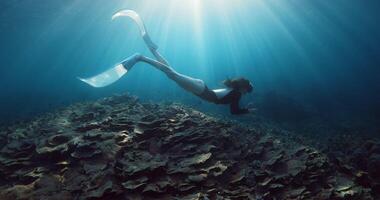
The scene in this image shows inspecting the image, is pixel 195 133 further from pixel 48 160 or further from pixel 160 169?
pixel 48 160

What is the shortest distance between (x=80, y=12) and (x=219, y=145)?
36512 mm

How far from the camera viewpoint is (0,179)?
5852mm

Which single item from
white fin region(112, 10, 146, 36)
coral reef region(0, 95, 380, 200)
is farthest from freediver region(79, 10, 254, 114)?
white fin region(112, 10, 146, 36)

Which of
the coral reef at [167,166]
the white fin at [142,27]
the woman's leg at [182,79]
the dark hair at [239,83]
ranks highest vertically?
the white fin at [142,27]

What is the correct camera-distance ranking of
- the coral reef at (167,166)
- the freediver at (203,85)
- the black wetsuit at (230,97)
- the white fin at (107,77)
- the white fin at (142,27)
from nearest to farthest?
the coral reef at (167,166) → the white fin at (107,77) → the freediver at (203,85) → the black wetsuit at (230,97) → the white fin at (142,27)

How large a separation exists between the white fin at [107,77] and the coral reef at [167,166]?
1.14m

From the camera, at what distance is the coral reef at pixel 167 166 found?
5.06 meters

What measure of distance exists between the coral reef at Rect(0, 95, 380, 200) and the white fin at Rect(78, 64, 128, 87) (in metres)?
1.14

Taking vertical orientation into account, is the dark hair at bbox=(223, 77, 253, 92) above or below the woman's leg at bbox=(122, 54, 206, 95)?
below

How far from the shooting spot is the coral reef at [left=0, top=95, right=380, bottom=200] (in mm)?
5062

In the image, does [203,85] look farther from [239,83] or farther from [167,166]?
[167,166]

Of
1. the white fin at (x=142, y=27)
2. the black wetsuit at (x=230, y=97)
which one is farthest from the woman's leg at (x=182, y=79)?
the white fin at (x=142, y=27)

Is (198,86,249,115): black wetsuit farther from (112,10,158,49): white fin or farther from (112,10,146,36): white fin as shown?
(112,10,146,36): white fin

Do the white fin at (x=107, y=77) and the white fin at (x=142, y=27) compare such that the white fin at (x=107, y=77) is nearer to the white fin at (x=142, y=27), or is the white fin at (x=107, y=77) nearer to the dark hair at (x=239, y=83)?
the white fin at (x=142, y=27)
